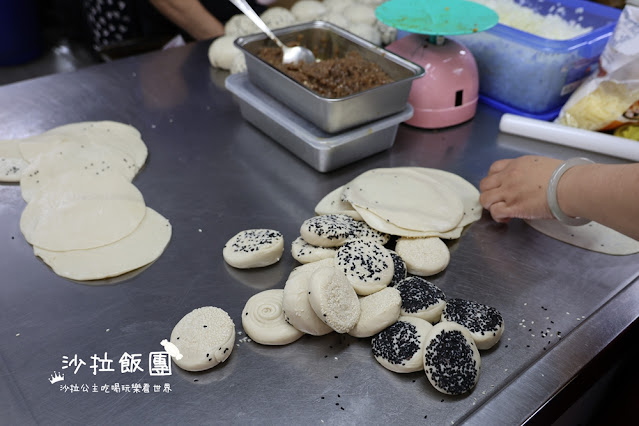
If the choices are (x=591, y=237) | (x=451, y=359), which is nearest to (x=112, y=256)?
(x=451, y=359)

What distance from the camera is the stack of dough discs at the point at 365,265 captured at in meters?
1.06

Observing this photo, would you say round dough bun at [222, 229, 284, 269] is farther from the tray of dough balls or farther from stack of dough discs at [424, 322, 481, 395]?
stack of dough discs at [424, 322, 481, 395]

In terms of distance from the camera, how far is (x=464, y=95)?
1.68m

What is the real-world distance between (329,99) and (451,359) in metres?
0.74

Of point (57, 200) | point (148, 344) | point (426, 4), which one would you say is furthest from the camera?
point (426, 4)

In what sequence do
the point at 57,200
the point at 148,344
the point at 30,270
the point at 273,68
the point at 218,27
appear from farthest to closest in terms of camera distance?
the point at 218,27, the point at 273,68, the point at 57,200, the point at 30,270, the point at 148,344

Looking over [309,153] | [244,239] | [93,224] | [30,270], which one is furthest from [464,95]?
[30,270]

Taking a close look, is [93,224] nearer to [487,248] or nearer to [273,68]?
[273,68]

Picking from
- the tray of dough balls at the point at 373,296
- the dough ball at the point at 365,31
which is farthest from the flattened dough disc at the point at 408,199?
the dough ball at the point at 365,31

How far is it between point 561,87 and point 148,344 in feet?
4.96

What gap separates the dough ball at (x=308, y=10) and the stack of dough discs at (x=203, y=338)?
5.36 feet

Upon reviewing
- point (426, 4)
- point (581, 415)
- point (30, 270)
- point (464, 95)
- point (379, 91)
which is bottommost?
point (581, 415)

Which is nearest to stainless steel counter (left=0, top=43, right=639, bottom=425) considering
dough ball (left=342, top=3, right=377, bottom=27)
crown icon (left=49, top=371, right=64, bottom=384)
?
crown icon (left=49, top=371, right=64, bottom=384)

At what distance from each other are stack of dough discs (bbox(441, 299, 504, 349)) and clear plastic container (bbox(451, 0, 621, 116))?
0.94m
